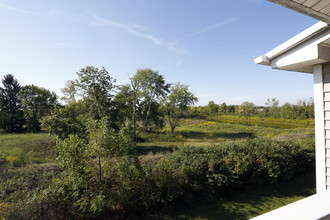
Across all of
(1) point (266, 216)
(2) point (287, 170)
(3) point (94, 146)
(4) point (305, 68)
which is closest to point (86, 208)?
(3) point (94, 146)

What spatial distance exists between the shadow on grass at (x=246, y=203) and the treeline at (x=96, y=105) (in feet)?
8.56

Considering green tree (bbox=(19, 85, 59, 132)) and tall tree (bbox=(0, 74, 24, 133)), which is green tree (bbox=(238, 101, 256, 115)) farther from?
tall tree (bbox=(0, 74, 24, 133))

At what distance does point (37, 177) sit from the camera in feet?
16.3

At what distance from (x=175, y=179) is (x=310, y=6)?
4419mm

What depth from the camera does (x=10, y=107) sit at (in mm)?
21719

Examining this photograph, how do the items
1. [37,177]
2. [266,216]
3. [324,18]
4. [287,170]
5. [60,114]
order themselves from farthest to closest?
[60,114], [287,170], [37,177], [324,18], [266,216]

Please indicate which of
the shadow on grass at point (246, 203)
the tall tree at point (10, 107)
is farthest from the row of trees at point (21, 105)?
the shadow on grass at point (246, 203)

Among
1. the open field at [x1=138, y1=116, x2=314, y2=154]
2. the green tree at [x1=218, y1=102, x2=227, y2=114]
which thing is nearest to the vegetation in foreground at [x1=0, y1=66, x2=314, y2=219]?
the open field at [x1=138, y1=116, x2=314, y2=154]

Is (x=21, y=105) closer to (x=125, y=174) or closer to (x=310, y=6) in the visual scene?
(x=125, y=174)

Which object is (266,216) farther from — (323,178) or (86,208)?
(86,208)

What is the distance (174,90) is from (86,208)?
17.0 meters

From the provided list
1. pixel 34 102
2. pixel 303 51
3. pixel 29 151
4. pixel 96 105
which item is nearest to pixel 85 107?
pixel 96 105

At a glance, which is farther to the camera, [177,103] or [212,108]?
[212,108]

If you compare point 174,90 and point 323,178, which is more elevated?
point 174,90
